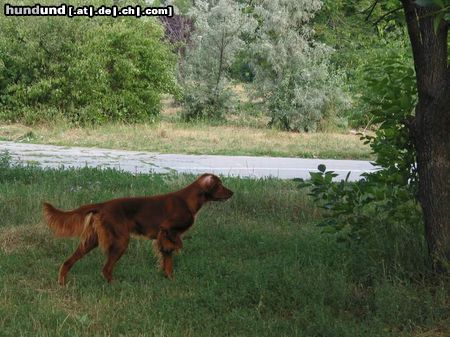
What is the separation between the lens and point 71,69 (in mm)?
21500

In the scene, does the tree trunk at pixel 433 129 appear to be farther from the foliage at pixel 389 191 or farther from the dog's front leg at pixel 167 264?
the dog's front leg at pixel 167 264

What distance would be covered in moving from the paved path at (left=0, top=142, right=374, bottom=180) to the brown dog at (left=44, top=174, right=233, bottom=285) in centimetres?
657

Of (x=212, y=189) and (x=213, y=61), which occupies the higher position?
(x=213, y=61)

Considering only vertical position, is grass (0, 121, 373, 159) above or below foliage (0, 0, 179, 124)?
below

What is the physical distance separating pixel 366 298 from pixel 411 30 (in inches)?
83.3

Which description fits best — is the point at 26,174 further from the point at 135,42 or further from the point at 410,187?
the point at 135,42

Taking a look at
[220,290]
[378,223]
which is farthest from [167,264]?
[378,223]

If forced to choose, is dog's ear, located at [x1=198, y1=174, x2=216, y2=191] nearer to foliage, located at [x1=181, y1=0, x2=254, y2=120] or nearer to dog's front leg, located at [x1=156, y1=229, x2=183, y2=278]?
dog's front leg, located at [x1=156, y1=229, x2=183, y2=278]

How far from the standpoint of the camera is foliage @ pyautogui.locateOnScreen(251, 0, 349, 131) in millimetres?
22656

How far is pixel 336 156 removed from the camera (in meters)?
16.8

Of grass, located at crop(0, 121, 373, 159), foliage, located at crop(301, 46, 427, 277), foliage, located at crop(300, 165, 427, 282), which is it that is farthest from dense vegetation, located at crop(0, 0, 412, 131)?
foliage, located at crop(300, 165, 427, 282)

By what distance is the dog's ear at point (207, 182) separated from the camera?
642 centimetres

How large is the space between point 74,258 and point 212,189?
57.5 inches

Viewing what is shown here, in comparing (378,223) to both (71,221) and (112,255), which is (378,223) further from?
(71,221)
